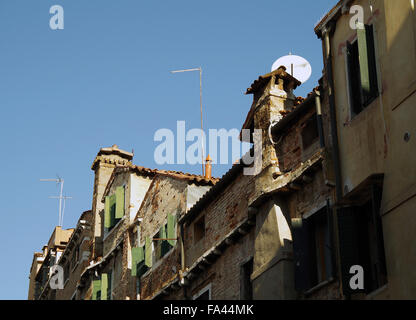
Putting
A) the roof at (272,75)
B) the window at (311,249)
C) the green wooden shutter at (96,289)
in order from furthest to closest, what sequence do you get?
the green wooden shutter at (96,289) < the roof at (272,75) < the window at (311,249)

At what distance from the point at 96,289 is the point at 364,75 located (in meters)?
15.7

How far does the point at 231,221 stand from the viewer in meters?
17.6

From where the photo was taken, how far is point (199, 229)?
1975cm

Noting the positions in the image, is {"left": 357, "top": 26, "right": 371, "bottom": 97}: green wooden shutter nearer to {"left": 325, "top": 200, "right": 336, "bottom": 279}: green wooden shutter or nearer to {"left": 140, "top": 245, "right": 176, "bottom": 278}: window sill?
{"left": 325, "top": 200, "right": 336, "bottom": 279}: green wooden shutter

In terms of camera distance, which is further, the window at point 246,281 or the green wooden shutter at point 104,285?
the green wooden shutter at point 104,285

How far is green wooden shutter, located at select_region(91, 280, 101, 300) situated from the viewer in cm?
2586

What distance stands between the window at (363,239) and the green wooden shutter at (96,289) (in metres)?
14.6

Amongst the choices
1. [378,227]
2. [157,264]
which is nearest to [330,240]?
[378,227]

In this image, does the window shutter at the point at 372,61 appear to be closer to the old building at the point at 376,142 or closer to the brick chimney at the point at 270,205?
the old building at the point at 376,142

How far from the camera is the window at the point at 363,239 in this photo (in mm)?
11984

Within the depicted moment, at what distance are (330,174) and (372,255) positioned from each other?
1702mm

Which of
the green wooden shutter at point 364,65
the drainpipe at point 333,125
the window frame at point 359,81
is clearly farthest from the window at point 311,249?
the green wooden shutter at point 364,65

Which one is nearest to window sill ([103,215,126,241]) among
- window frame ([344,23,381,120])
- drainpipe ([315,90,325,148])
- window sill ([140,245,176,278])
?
window sill ([140,245,176,278])

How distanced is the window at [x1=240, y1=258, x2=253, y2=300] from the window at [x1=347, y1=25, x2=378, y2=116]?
4.61 m
